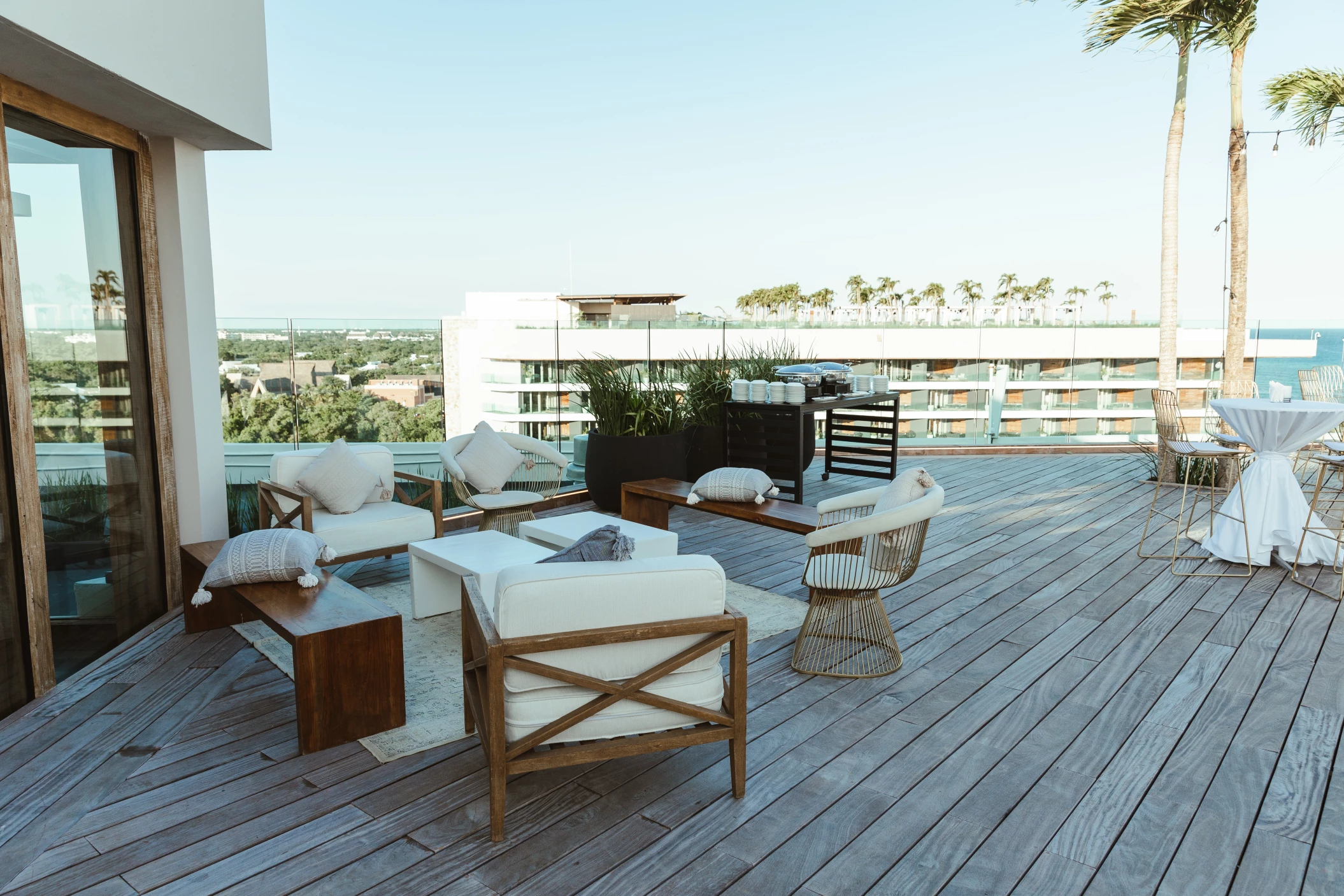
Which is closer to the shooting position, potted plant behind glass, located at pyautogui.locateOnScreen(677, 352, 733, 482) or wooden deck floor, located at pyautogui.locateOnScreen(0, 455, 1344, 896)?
wooden deck floor, located at pyautogui.locateOnScreen(0, 455, 1344, 896)

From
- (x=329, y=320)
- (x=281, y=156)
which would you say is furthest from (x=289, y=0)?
(x=329, y=320)

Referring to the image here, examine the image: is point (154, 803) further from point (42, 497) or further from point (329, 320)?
point (329, 320)

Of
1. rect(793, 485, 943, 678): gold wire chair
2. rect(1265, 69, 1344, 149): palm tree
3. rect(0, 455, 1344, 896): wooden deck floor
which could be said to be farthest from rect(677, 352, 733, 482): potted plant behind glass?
rect(1265, 69, 1344, 149): palm tree

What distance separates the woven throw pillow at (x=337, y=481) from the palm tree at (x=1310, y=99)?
32.4 feet

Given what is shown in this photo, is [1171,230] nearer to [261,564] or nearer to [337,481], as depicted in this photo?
[337,481]

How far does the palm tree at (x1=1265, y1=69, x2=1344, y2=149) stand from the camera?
325 inches

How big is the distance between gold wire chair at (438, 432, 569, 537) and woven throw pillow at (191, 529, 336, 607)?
164 cm

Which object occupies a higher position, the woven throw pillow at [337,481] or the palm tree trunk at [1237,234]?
the palm tree trunk at [1237,234]

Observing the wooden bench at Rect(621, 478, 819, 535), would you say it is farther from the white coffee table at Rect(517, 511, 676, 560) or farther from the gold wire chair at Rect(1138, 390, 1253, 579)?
the gold wire chair at Rect(1138, 390, 1253, 579)

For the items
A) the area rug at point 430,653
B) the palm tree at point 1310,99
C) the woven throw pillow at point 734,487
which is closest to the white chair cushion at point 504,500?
the area rug at point 430,653

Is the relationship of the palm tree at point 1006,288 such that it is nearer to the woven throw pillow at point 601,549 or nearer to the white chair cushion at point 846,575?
the white chair cushion at point 846,575

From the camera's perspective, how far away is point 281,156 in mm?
17984

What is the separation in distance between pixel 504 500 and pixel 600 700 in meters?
3.16

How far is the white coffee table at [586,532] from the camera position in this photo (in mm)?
4086
